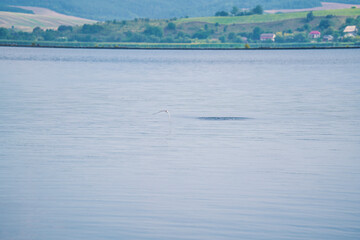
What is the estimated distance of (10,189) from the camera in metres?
17.0

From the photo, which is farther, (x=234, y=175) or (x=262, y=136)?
(x=262, y=136)

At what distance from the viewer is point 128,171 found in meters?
19.5

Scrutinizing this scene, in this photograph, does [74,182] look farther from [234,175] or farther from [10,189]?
[234,175]

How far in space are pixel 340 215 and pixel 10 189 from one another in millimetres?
8341

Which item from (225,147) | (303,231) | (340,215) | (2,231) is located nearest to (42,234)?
(2,231)

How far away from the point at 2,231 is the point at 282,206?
21.2ft

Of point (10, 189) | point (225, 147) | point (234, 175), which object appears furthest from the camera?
point (225, 147)

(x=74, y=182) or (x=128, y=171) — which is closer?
(x=74, y=182)

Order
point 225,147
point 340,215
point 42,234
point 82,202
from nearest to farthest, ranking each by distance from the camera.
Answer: point 42,234, point 340,215, point 82,202, point 225,147

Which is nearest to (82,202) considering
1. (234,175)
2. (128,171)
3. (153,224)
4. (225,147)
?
(153,224)

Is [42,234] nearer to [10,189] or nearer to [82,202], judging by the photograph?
[82,202]

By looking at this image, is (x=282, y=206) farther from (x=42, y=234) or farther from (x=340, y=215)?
(x=42, y=234)

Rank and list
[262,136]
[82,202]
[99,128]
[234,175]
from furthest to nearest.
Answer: [99,128] < [262,136] < [234,175] < [82,202]

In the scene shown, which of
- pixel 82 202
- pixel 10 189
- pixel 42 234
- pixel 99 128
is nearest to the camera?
pixel 42 234
